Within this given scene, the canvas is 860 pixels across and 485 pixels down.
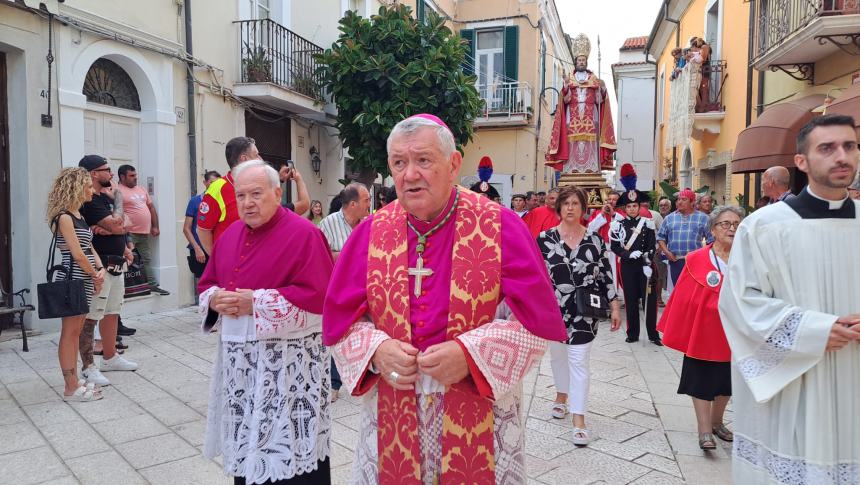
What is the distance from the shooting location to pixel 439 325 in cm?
207

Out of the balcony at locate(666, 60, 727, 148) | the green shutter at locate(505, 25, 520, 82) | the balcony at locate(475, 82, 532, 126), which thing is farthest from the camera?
the green shutter at locate(505, 25, 520, 82)

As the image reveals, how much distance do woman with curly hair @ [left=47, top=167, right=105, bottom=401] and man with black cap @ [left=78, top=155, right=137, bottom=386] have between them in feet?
1.09

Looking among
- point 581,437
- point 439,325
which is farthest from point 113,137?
point 439,325

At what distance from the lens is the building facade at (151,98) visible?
22.3 ft

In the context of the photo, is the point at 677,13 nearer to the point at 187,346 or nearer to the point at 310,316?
the point at 187,346

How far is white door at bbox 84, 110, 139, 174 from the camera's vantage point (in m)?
7.68

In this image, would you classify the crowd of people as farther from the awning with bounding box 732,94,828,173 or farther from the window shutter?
the window shutter

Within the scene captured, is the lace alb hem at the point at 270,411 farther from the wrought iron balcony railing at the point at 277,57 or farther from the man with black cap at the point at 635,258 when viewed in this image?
the wrought iron balcony railing at the point at 277,57

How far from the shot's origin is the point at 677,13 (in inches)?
717

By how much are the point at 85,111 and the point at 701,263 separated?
7.20 meters

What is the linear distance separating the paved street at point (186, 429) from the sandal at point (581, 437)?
0.06 m

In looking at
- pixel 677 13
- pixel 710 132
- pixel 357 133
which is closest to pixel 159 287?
pixel 357 133

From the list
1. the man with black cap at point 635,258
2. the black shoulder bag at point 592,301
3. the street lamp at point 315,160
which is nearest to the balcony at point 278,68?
the street lamp at point 315,160

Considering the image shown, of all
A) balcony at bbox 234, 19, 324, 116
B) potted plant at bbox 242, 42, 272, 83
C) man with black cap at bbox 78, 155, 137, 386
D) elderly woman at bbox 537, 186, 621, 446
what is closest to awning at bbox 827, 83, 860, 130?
elderly woman at bbox 537, 186, 621, 446
